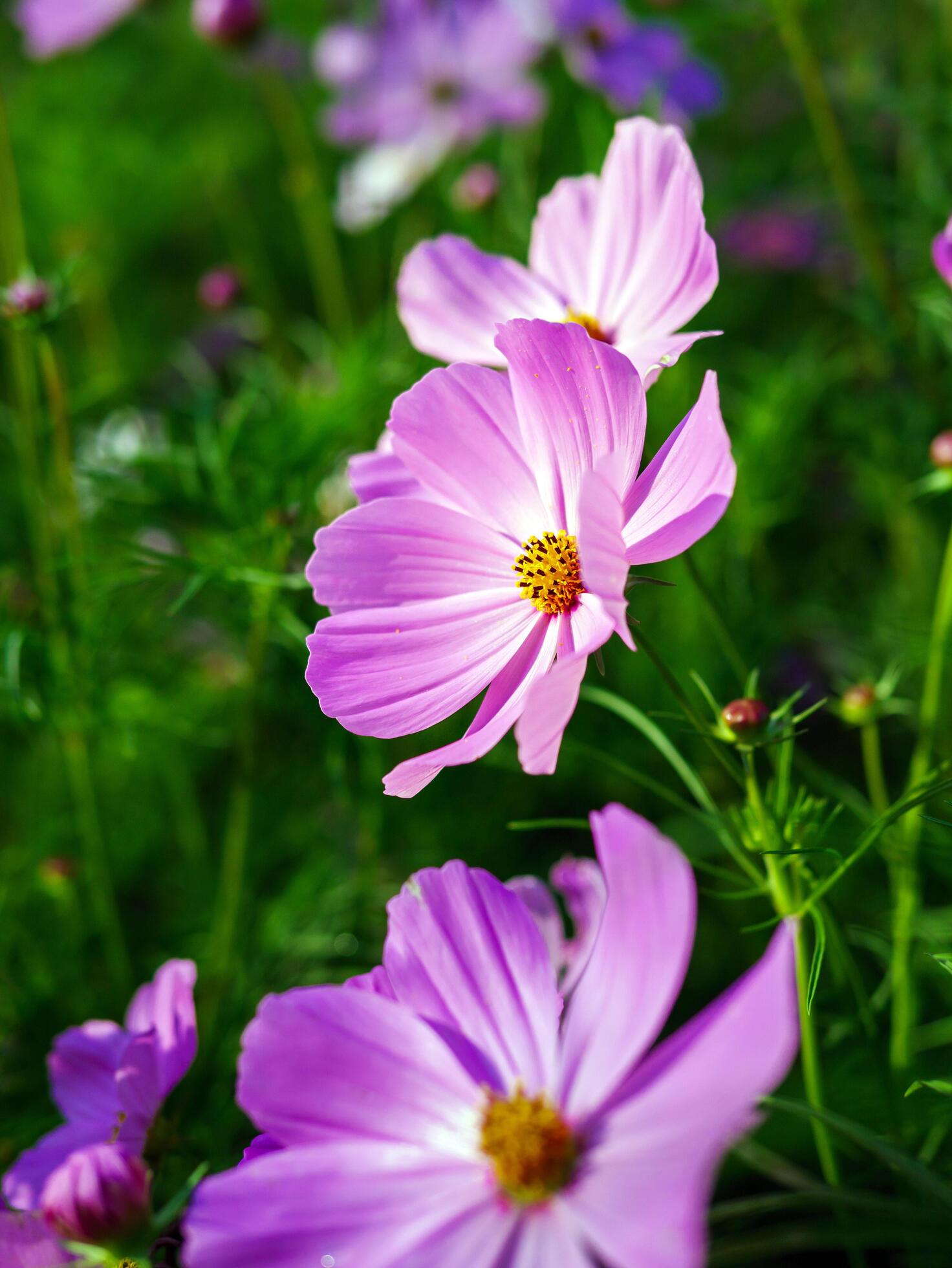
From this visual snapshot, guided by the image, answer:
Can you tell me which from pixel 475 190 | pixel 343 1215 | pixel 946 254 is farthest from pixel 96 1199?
pixel 475 190

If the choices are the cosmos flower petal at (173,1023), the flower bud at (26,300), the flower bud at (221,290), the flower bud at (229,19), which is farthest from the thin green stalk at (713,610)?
the flower bud at (229,19)

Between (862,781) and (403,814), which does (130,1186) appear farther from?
(862,781)

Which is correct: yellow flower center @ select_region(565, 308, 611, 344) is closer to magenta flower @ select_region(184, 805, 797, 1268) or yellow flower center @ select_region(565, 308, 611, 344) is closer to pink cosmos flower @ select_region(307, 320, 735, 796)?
pink cosmos flower @ select_region(307, 320, 735, 796)

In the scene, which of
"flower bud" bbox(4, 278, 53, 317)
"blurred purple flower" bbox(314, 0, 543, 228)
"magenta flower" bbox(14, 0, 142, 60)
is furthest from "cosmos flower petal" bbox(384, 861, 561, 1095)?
"magenta flower" bbox(14, 0, 142, 60)

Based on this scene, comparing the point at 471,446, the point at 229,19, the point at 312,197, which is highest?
the point at 229,19

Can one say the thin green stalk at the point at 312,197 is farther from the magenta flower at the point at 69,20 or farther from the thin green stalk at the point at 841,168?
the thin green stalk at the point at 841,168

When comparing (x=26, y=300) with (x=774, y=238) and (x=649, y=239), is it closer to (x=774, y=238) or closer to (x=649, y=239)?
(x=649, y=239)

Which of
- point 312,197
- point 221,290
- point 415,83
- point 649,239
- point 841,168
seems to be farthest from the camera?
point 415,83
